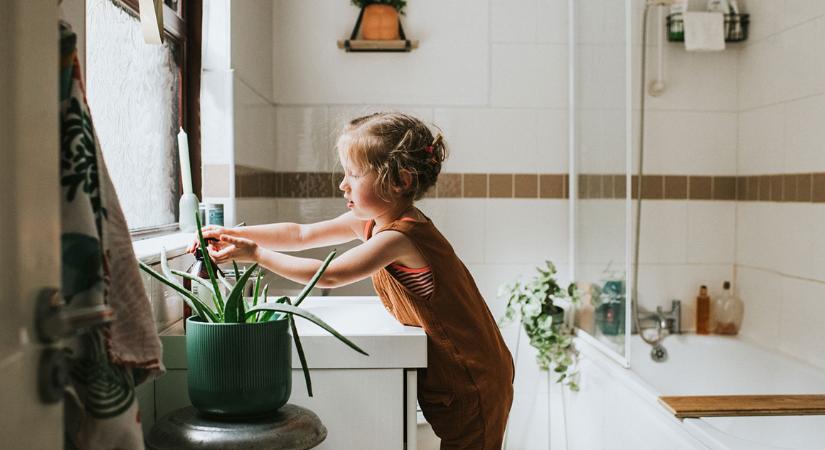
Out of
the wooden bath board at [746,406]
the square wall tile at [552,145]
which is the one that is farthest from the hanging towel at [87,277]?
the square wall tile at [552,145]

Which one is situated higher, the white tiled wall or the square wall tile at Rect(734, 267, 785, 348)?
the white tiled wall

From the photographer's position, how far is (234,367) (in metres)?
1.07

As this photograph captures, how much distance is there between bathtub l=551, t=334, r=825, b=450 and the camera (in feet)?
6.51

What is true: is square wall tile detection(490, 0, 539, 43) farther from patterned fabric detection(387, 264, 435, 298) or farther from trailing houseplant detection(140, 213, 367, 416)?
trailing houseplant detection(140, 213, 367, 416)

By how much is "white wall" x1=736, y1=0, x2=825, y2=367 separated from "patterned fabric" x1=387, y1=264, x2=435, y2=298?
62.9 inches

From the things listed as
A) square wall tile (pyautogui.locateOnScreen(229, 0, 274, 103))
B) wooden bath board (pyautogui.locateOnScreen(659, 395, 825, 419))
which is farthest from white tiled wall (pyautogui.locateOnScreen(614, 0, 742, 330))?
square wall tile (pyautogui.locateOnScreen(229, 0, 274, 103))

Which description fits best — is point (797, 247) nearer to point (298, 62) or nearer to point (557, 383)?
point (557, 383)

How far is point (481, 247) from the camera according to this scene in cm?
297

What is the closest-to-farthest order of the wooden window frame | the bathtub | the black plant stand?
1. the black plant stand
2. the bathtub
3. the wooden window frame

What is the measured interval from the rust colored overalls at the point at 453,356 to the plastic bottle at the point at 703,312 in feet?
5.46

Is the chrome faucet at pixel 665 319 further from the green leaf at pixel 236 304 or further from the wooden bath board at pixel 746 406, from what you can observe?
the green leaf at pixel 236 304

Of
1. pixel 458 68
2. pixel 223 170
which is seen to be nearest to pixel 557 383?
pixel 458 68

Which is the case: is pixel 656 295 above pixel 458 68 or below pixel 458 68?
below

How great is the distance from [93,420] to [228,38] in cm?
153
